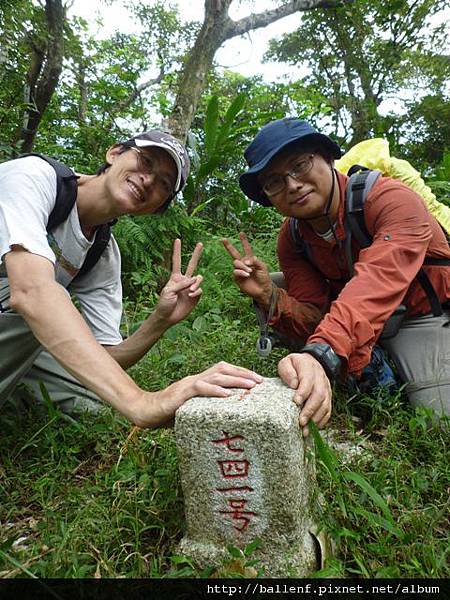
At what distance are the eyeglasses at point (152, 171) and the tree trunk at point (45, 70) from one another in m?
3.23

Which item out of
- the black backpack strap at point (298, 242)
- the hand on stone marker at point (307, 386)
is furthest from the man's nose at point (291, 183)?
the hand on stone marker at point (307, 386)

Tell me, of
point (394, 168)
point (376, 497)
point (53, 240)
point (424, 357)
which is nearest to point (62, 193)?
point (53, 240)

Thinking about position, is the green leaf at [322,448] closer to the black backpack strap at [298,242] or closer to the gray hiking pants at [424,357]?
the gray hiking pants at [424,357]

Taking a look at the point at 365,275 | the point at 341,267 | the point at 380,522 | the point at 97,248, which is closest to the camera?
the point at 380,522

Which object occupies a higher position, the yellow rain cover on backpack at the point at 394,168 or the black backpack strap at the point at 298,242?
the yellow rain cover on backpack at the point at 394,168

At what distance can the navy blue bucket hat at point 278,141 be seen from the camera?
2.37 metres

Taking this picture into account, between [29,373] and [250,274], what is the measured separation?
1511 millimetres

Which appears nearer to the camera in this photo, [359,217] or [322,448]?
[322,448]

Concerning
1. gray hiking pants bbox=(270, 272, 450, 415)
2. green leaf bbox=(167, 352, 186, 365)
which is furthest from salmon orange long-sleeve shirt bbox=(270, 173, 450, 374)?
green leaf bbox=(167, 352, 186, 365)

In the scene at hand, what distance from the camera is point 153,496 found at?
177cm

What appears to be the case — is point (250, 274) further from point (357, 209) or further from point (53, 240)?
point (53, 240)

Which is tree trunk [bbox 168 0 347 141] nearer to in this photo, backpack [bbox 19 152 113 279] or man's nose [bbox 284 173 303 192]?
man's nose [bbox 284 173 303 192]
